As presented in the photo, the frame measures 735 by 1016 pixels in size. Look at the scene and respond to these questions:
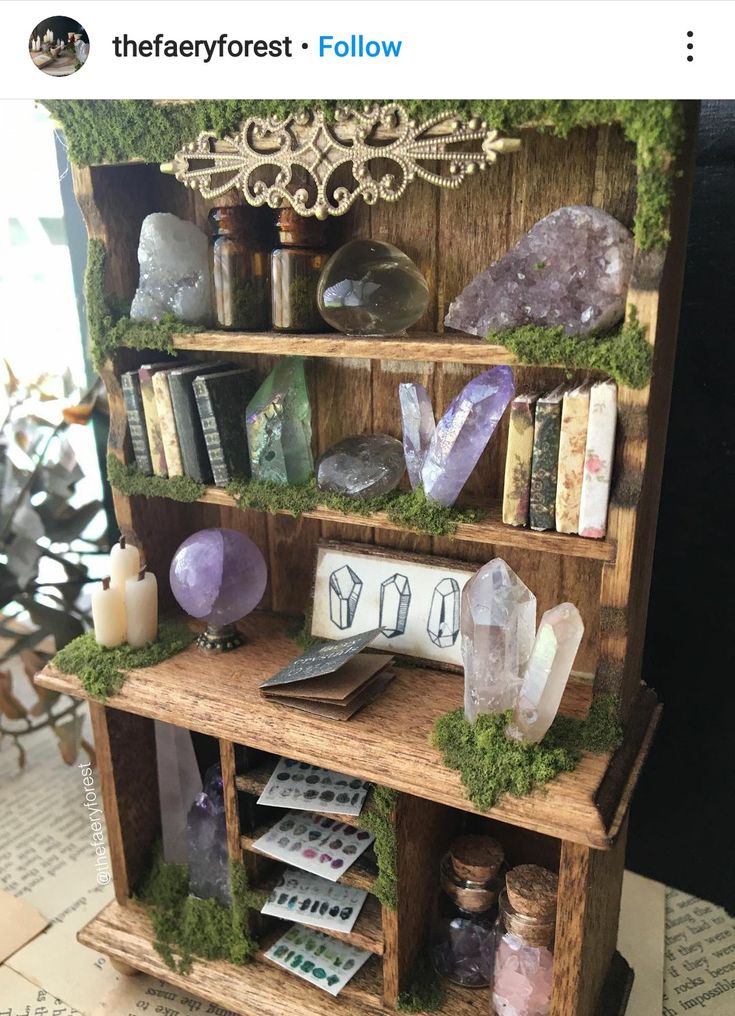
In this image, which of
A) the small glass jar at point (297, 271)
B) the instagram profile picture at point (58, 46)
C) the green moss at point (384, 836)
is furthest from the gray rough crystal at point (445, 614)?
the instagram profile picture at point (58, 46)

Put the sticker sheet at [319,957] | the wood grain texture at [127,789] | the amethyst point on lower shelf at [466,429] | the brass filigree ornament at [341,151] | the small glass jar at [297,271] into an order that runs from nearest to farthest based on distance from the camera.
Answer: the brass filigree ornament at [341,151]
the amethyst point on lower shelf at [466,429]
the small glass jar at [297,271]
the sticker sheet at [319,957]
the wood grain texture at [127,789]

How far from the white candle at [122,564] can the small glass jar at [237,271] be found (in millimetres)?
447

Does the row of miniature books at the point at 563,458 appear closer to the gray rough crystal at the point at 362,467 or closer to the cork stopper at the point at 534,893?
the gray rough crystal at the point at 362,467

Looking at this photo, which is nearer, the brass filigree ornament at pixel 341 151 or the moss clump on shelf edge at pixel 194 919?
the brass filigree ornament at pixel 341 151

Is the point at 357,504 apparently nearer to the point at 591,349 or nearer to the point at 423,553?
the point at 423,553

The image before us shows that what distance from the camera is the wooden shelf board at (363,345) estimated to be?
3.84 feet

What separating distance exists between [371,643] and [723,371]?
780 mm

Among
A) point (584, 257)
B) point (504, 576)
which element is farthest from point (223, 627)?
point (584, 257)

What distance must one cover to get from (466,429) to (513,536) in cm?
17

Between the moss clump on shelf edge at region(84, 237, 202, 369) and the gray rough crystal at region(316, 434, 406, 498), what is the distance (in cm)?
33

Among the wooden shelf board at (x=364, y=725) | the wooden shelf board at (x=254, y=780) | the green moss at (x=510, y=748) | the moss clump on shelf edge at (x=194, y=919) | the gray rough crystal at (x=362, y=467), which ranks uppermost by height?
the gray rough crystal at (x=362, y=467)

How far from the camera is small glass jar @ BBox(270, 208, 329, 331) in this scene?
4.36 ft

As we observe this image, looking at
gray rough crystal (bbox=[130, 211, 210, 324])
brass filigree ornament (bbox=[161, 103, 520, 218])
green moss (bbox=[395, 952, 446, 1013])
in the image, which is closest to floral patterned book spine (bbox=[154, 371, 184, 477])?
gray rough crystal (bbox=[130, 211, 210, 324])

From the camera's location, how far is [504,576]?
1.18 meters
